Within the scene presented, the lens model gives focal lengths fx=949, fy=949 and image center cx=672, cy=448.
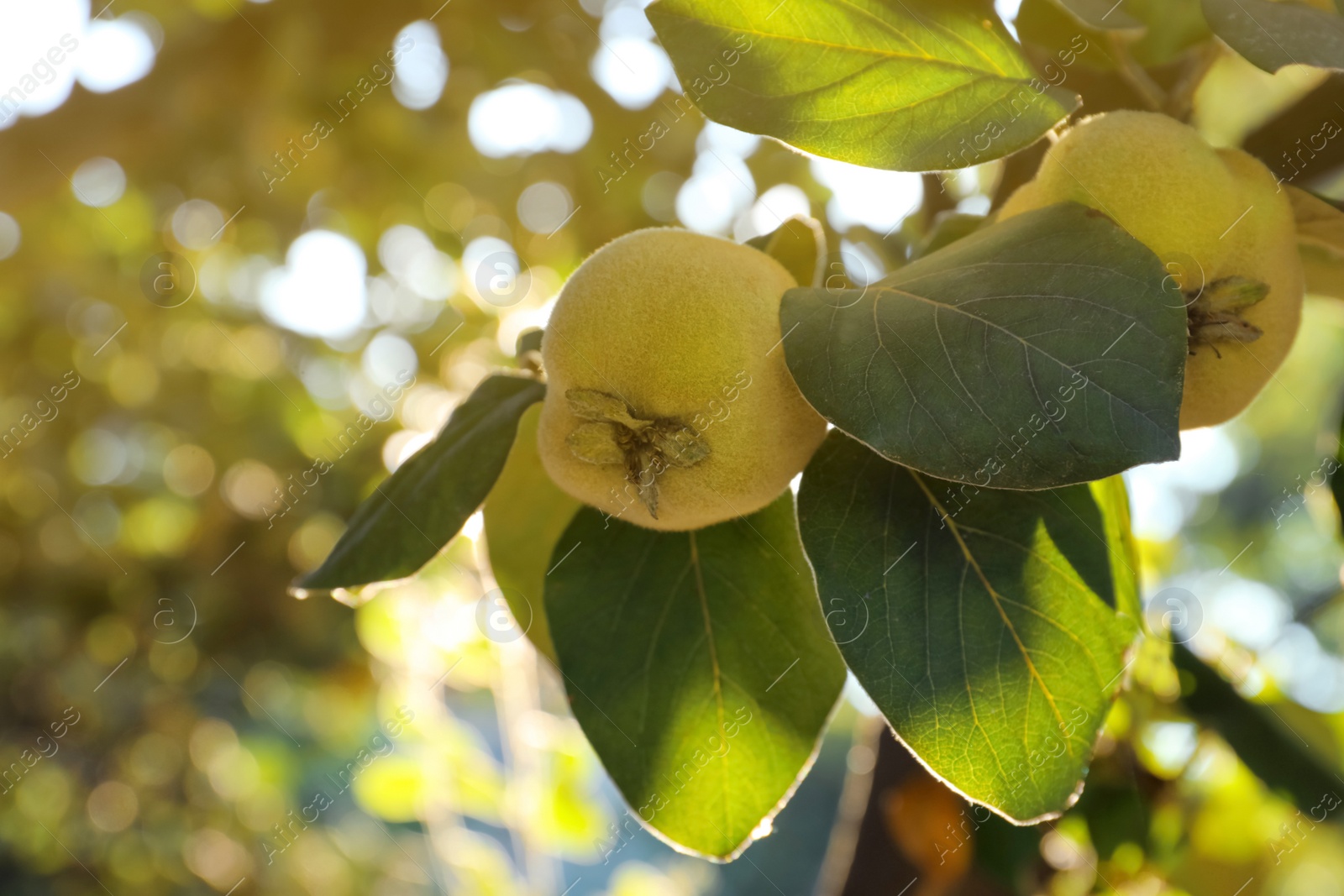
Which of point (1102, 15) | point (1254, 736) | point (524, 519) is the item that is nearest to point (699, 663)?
point (524, 519)

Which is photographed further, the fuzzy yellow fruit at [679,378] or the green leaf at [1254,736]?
the green leaf at [1254,736]

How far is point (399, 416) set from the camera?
2891 millimetres

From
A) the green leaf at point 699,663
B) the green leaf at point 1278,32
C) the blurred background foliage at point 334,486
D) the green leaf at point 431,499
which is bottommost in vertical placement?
the blurred background foliage at point 334,486

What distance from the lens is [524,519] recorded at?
2.30 feet

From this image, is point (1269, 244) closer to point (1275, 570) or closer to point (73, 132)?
point (73, 132)

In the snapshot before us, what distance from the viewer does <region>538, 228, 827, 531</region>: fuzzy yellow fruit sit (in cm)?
50

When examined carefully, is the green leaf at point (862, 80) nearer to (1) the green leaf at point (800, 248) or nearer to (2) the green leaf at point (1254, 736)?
(1) the green leaf at point (800, 248)

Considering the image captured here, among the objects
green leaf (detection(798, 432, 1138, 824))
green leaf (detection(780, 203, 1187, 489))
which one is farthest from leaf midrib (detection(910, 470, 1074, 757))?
green leaf (detection(780, 203, 1187, 489))

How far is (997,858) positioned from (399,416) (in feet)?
7.51

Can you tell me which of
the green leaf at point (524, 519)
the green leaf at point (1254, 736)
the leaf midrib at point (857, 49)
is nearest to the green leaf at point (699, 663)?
the green leaf at point (524, 519)

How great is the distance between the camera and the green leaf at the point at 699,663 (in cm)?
62

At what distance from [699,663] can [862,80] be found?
38 centimetres

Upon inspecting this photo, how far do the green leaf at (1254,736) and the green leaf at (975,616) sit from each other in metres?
0.47

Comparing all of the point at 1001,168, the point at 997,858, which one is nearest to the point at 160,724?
the point at 997,858
